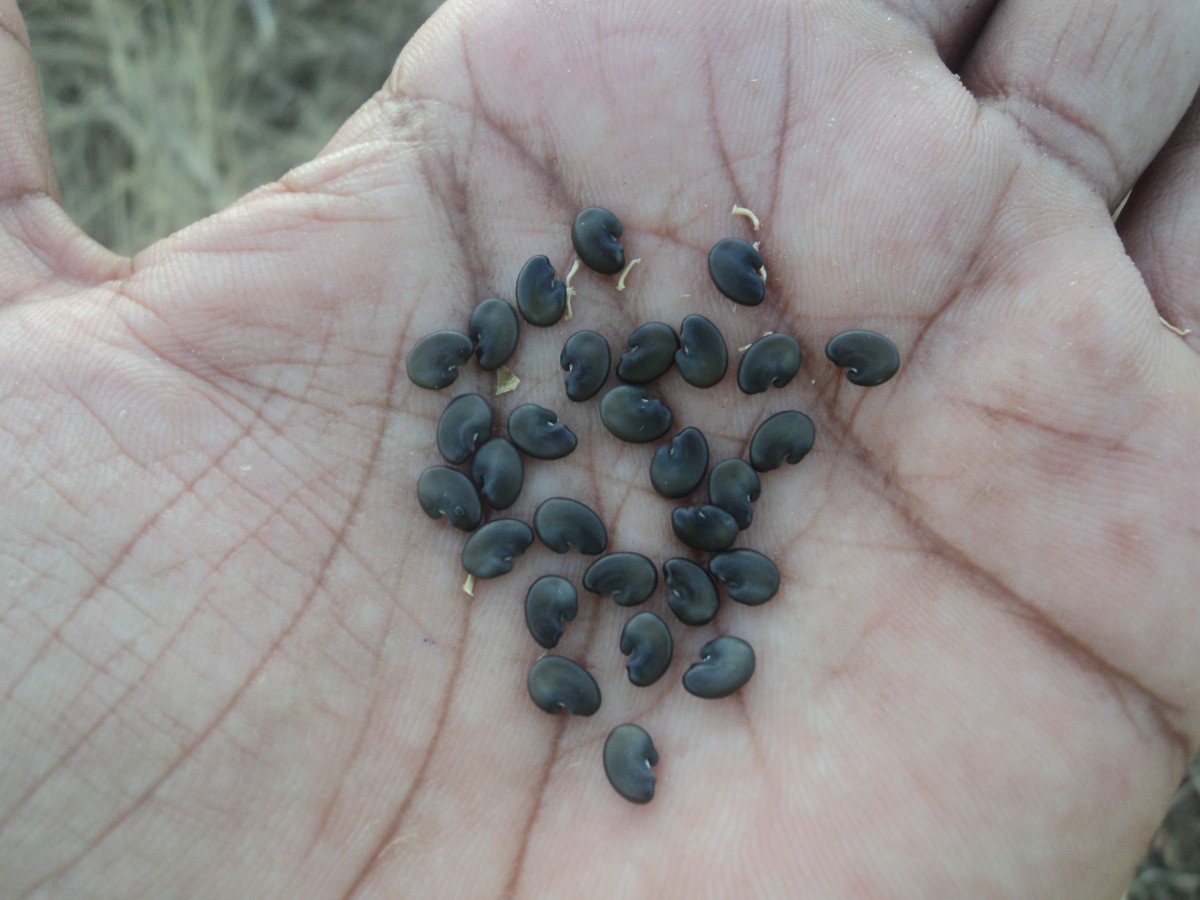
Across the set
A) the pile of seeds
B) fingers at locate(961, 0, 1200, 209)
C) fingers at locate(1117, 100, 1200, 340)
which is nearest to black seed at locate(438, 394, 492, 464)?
the pile of seeds

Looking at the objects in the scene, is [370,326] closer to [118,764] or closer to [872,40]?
[118,764]

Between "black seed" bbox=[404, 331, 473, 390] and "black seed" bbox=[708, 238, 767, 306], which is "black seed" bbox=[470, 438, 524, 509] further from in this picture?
"black seed" bbox=[708, 238, 767, 306]

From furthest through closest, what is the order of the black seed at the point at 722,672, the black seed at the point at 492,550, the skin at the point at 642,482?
the black seed at the point at 492,550, the black seed at the point at 722,672, the skin at the point at 642,482

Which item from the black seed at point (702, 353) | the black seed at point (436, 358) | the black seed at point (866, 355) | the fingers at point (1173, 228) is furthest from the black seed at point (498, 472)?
the fingers at point (1173, 228)

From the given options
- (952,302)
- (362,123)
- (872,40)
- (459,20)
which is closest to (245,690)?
(362,123)

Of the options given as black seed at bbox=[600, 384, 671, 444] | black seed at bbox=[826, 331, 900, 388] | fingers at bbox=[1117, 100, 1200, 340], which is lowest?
black seed at bbox=[600, 384, 671, 444]

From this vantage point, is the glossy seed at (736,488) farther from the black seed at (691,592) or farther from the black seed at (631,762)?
the black seed at (631,762)
